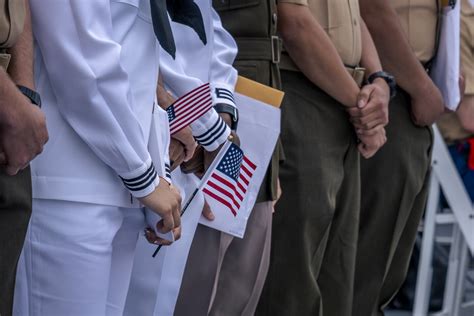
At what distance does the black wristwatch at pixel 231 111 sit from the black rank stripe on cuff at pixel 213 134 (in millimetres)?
102

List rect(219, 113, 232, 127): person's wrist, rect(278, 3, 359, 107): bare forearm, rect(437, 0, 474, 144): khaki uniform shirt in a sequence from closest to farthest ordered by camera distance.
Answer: rect(219, 113, 232, 127): person's wrist, rect(278, 3, 359, 107): bare forearm, rect(437, 0, 474, 144): khaki uniform shirt

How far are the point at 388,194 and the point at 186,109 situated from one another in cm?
174

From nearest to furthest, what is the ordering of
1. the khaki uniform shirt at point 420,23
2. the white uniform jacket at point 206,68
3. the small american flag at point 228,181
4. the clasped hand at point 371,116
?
1. the white uniform jacket at point 206,68
2. the small american flag at point 228,181
3. the clasped hand at point 371,116
4. the khaki uniform shirt at point 420,23

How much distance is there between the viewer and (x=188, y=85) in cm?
292

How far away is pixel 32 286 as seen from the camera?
7.62ft

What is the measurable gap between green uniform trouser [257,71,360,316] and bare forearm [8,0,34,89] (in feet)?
5.08

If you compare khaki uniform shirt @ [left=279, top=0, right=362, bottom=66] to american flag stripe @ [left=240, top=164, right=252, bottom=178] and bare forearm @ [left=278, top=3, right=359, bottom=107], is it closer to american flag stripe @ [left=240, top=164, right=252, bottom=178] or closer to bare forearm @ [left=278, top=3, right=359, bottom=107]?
bare forearm @ [left=278, top=3, right=359, bottom=107]

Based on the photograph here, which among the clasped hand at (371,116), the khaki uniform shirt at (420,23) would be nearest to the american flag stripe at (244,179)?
the clasped hand at (371,116)

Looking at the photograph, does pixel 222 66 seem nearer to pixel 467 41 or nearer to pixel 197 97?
pixel 197 97

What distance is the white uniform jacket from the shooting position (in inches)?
115

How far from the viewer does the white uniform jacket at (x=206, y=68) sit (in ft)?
9.59

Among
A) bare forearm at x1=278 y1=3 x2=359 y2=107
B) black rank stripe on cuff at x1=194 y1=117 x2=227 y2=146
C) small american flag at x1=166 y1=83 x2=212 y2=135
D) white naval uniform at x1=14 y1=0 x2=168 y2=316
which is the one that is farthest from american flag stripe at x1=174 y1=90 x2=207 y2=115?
bare forearm at x1=278 y1=3 x2=359 y2=107

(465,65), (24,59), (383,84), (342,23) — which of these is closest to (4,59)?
(24,59)

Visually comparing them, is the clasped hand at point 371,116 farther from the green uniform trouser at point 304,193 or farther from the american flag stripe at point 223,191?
the american flag stripe at point 223,191
